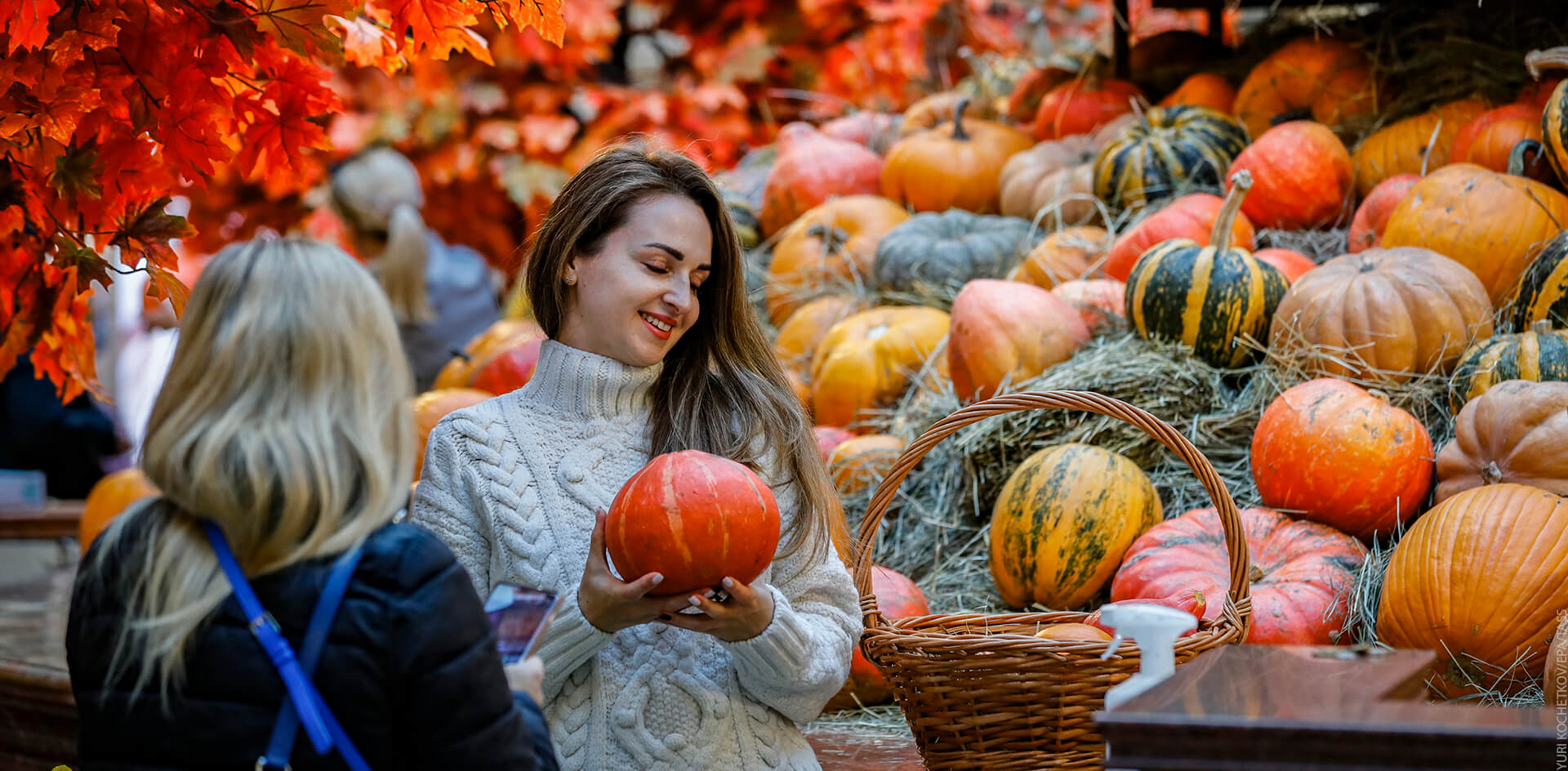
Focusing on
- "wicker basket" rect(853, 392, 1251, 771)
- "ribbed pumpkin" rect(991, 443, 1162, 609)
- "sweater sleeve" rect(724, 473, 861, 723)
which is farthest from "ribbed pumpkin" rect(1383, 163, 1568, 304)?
"sweater sleeve" rect(724, 473, 861, 723)

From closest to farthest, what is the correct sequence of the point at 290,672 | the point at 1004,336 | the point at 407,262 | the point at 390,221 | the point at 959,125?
the point at 290,672
the point at 1004,336
the point at 959,125
the point at 407,262
the point at 390,221

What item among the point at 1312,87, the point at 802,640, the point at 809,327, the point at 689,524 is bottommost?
the point at 809,327

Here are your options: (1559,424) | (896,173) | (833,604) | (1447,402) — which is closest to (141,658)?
(833,604)

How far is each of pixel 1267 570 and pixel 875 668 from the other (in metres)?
0.89

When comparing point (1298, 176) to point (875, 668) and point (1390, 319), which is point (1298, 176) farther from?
point (875, 668)

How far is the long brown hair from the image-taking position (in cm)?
235

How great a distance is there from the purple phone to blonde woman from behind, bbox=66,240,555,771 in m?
0.18

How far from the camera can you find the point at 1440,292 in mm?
3387

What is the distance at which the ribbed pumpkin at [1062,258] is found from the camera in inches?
170

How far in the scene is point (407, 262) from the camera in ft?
19.3

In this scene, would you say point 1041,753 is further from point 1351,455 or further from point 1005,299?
point 1005,299

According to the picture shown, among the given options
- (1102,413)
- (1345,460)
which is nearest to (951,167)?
(1345,460)

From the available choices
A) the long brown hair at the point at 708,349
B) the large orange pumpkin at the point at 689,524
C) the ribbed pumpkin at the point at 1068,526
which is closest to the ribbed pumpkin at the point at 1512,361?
the ribbed pumpkin at the point at 1068,526

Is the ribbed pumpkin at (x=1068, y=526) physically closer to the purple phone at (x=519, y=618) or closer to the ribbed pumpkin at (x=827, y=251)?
the ribbed pumpkin at (x=827, y=251)
